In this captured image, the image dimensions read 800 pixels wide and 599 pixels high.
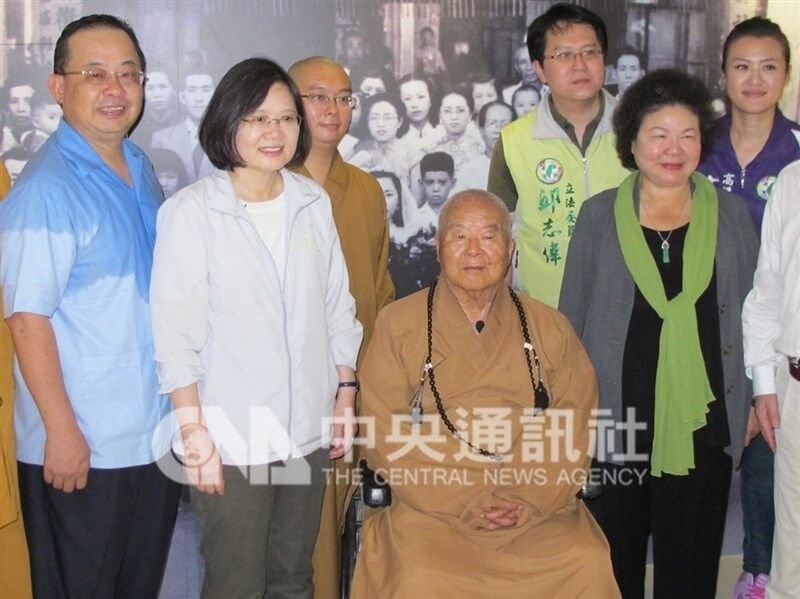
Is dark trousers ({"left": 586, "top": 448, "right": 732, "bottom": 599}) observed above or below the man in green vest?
below

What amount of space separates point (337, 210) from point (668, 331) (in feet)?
3.48

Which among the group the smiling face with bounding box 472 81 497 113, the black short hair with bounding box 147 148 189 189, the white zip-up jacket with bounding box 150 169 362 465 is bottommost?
the white zip-up jacket with bounding box 150 169 362 465

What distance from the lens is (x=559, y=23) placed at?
316 centimetres

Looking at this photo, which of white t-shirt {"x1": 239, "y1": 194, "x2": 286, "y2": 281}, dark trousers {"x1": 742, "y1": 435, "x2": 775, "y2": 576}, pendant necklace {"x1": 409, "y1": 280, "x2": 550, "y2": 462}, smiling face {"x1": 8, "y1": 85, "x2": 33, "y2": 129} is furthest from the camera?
smiling face {"x1": 8, "y1": 85, "x2": 33, "y2": 129}

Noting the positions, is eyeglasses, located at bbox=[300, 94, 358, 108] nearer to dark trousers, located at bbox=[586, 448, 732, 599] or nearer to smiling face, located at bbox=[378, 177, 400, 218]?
smiling face, located at bbox=[378, 177, 400, 218]

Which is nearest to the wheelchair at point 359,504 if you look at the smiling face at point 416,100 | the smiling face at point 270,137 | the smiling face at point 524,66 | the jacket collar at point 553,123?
the smiling face at point 270,137

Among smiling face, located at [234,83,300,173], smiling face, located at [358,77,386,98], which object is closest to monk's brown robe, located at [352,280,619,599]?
smiling face, located at [234,83,300,173]

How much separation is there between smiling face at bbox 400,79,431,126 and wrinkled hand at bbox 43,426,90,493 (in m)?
1.80

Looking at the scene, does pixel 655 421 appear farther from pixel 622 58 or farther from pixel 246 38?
pixel 246 38

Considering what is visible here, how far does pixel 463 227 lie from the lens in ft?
8.49

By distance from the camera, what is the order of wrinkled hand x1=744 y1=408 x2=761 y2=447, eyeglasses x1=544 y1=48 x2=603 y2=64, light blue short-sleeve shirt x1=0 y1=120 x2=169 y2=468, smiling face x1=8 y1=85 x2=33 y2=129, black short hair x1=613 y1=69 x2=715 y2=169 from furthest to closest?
1. smiling face x1=8 y1=85 x2=33 y2=129
2. eyeglasses x1=544 y1=48 x2=603 y2=64
3. wrinkled hand x1=744 y1=408 x2=761 y2=447
4. black short hair x1=613 y1=69 x2=715 y2=169
5. light blue short-sleeve shirt x1=0 y1=120 x2=169 y2=468

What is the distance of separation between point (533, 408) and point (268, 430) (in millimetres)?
727

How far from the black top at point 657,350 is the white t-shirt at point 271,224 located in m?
1.01

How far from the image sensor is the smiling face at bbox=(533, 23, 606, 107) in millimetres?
3113
